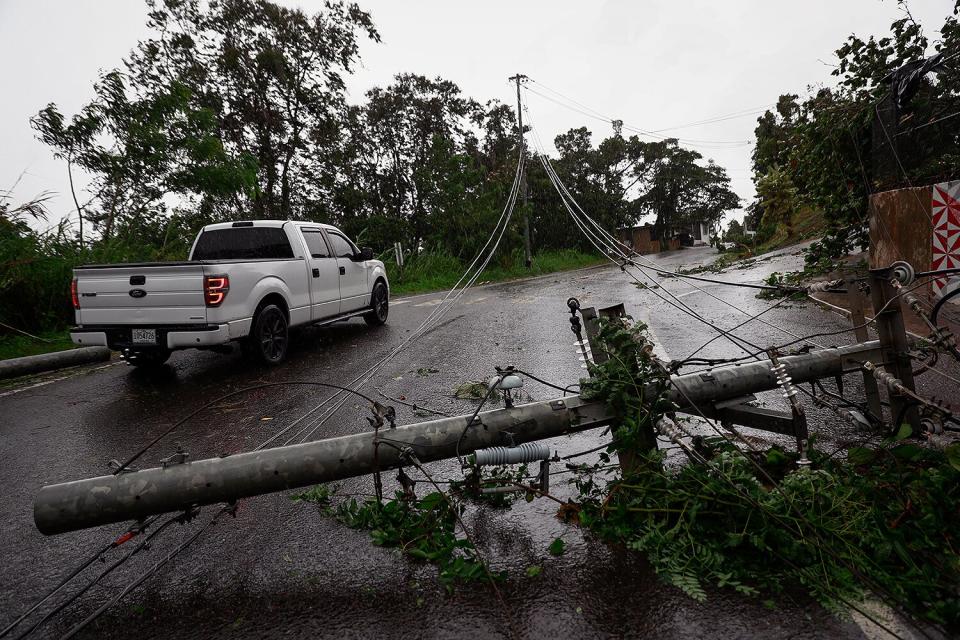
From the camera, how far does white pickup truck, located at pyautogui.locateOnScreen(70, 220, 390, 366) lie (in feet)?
21.8

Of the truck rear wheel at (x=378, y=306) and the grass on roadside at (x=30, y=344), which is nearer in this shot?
the grass on roadside at (x=30, y=344)

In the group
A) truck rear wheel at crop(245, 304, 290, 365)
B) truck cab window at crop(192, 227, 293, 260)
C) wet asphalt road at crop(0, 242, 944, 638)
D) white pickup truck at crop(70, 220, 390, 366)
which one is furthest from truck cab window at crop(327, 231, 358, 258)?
wet asphalt road at crop(0, 242, 944, 638)

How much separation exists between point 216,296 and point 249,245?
6.33 ft

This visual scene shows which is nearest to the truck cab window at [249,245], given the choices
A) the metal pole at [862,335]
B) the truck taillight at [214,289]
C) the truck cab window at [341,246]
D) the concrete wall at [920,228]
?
the truck cab window at [341,246]

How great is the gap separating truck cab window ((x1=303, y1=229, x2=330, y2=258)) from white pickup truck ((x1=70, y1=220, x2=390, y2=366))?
0.02 m

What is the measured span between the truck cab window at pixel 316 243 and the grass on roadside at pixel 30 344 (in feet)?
14.4

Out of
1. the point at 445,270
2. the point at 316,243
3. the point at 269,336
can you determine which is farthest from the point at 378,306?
the point at 445,270

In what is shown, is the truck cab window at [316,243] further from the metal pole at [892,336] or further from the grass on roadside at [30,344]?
the metal pole at [892,336]

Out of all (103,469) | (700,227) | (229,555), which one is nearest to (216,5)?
(103,469)

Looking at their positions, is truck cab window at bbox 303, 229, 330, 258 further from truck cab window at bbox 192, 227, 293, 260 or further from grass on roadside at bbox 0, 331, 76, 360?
grass on roadside at bbox 0, 331, 76, 360

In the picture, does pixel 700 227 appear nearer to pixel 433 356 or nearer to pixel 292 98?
pixel 292 98

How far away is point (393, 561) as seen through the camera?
9.28 ft

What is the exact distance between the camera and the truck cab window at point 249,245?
27.5 feet

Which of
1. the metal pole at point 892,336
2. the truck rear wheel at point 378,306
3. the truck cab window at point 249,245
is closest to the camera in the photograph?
the metal pole at point 892,336
